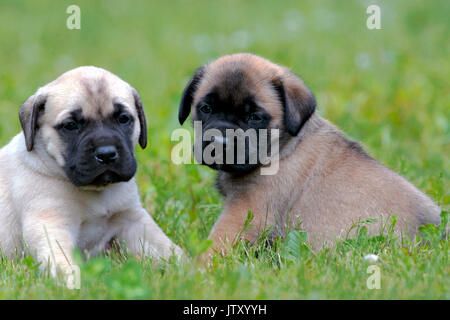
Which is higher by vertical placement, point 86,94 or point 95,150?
point 86,94

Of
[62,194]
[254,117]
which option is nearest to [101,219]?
[62,194]

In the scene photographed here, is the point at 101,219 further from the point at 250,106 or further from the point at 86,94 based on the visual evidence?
the point at 250,106

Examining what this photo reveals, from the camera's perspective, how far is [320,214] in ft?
15.1

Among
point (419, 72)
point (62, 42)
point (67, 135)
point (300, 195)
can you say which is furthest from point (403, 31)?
point (67, 135)

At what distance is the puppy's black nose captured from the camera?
4.32 metres

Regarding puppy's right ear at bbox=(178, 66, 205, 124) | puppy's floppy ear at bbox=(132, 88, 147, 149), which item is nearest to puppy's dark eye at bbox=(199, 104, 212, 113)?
puppy's right ear at bbox=(178, 66, 205, 124)

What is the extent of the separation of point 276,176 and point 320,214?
396 mm

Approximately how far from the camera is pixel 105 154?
432 centimetres

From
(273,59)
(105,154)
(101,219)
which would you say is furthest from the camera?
(273,59)

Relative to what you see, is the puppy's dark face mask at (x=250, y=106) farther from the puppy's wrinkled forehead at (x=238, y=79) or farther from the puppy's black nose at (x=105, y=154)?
the puppy's black nose at (x=105, y=154)

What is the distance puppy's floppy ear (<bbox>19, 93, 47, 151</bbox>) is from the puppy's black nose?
1.84 ft

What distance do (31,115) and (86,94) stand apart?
0.41m
